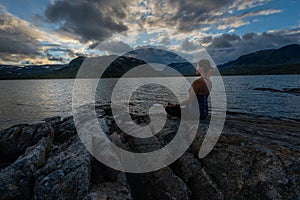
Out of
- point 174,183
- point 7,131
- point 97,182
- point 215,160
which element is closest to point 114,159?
point 97,182

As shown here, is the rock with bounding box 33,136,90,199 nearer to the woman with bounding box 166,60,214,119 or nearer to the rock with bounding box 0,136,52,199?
the rock with bounding box 0,136,52,199

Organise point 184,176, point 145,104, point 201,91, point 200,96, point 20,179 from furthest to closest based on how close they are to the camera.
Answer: point 145,104
point 200,96
point 201,91
point 184,176
point 20,179

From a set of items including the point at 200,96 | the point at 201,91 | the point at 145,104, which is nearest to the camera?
the point at 201,91

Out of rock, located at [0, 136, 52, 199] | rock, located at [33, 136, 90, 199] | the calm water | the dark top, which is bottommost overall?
the calm water

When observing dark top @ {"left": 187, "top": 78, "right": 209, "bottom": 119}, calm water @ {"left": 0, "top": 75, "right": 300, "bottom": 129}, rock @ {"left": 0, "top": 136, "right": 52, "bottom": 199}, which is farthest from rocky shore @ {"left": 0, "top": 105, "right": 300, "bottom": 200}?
calm water @ {"left": 0, "top": 75, "right": 300, "bottom": 129}

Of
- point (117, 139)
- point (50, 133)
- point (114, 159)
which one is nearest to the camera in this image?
point (114, 159)

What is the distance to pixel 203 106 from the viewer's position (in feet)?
40.3

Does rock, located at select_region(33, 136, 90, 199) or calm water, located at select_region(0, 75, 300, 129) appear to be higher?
rock, located at select_region(33, 136, 90, 199)

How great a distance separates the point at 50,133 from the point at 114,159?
30.9 ft

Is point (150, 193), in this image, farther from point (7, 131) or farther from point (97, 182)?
point (7, 131)

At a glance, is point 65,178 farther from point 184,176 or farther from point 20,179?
point 184,176

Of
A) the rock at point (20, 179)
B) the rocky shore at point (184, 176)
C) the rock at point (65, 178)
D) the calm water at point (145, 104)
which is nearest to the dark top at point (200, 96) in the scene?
the rocky shore at point (184, 176)

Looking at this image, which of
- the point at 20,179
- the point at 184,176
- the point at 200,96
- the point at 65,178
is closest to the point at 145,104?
the point at 200,96

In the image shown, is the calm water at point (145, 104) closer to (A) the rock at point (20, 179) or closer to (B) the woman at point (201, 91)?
(B) the woman at point (201, 91)
